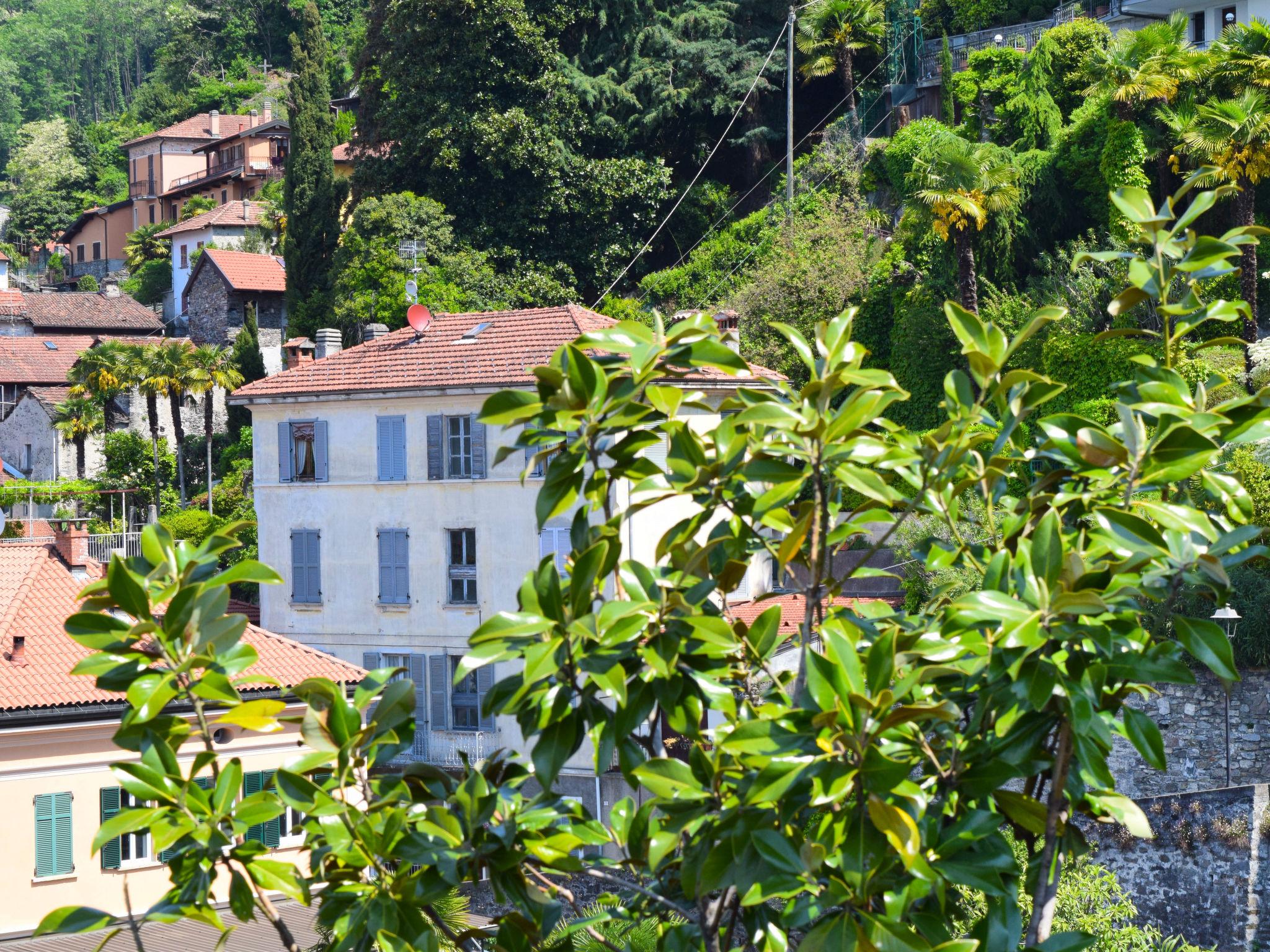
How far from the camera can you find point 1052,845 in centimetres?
389

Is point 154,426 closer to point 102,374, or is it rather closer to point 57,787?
point 102,374

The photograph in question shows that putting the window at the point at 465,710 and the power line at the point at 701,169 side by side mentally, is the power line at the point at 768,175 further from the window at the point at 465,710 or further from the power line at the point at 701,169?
the window at the point at 465,710

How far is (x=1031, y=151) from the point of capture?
31703 millimetres

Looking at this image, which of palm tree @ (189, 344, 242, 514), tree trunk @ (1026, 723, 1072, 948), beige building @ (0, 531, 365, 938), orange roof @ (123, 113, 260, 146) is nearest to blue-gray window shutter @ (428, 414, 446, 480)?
beige building @ (0, 531, 365, 938)

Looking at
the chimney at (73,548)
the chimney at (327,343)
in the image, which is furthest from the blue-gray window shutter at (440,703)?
the chimney at (327,343)

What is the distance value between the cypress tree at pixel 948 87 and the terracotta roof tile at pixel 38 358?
37.2 metres

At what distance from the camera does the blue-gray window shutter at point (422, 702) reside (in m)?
26.1

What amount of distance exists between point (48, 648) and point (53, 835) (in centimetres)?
270

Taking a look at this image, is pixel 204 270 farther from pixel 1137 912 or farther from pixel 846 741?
pixel 846 741

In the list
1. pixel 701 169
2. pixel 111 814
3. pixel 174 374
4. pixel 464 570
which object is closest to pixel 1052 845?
pixel 111 814

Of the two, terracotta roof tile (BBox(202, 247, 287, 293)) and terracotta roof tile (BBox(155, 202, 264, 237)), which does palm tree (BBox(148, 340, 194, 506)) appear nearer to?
terracotta roof tile (BBox(202, 247, 287, 293))

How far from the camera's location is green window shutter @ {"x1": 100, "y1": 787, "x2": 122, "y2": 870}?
1980cm

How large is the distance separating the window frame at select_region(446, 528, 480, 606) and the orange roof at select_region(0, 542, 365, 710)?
382cm

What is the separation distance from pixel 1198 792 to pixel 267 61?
89868 mm
